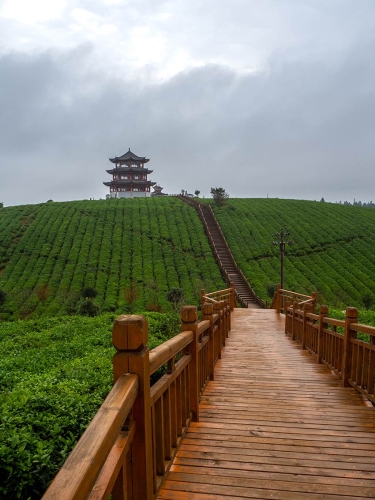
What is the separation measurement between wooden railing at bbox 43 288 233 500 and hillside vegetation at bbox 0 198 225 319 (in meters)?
17.1

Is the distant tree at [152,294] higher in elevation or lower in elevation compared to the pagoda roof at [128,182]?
lower

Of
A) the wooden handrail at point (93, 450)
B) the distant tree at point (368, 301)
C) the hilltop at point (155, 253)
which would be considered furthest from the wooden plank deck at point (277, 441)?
the distant tree at point (368, 301)

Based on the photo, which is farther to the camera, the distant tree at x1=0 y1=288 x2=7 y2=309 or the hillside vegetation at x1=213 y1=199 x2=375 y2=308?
the hillside vegetation at x1=213 y1=199 x2=375 y2=308

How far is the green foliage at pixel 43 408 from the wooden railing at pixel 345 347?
297cm

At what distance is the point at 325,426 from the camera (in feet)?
12.0

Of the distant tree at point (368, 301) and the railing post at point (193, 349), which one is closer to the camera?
the railing post at point (193, 349)

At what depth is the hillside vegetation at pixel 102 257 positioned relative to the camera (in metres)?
22.7

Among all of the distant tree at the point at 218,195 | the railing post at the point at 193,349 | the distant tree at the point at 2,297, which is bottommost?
the distant tree at the point at 2,297

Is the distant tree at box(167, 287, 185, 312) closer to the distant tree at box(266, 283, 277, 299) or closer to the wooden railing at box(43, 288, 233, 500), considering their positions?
the distant tree at box(266, 283, 277, 299)

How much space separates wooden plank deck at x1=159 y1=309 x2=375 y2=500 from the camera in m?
2.56

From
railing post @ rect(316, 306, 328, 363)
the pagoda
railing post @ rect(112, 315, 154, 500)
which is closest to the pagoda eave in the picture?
the pagoda

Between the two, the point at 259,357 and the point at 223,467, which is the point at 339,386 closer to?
the point at 259,357

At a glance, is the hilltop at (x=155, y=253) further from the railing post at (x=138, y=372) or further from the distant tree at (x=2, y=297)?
the railing post at (x=138, y=372)

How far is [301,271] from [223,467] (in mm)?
27559
